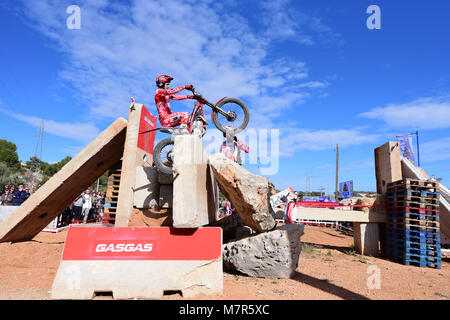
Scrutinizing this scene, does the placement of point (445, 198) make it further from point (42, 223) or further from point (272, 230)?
point (42, 223)

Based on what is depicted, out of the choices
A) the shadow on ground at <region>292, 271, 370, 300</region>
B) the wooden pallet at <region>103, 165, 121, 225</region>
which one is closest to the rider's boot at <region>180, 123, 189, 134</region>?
the wooden pallet at <region>103, 165, 121, 225</region>

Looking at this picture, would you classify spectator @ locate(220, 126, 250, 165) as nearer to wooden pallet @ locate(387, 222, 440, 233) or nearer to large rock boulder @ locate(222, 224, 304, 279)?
large rock boulder @ locate(222, 224, 304, 279)

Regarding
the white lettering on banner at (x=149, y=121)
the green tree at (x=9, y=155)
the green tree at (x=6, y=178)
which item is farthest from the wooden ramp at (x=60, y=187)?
the green tree at (x=9, y=155)

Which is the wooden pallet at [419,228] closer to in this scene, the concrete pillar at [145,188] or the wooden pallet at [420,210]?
the wooden pallet at [420,210]

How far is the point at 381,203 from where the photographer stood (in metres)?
8.39

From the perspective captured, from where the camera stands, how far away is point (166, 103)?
21.1ft

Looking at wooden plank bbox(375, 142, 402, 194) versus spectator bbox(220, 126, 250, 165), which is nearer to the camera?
spectator bbox(220, 126, 250, 165)

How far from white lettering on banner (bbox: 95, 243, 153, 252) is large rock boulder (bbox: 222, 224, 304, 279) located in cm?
185

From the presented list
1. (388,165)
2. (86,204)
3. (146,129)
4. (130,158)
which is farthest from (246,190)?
(86,204)

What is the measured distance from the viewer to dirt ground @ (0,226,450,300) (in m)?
3.93

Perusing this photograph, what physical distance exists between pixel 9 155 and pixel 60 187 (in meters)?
51.8

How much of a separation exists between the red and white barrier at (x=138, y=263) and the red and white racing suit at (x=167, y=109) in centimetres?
305

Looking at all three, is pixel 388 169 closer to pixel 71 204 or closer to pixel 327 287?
pixel 327 287
